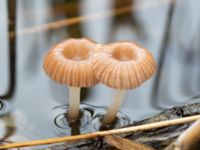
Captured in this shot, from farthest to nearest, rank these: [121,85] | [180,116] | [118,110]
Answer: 1. [118,110]
2. [180,116]
3. [121,85]

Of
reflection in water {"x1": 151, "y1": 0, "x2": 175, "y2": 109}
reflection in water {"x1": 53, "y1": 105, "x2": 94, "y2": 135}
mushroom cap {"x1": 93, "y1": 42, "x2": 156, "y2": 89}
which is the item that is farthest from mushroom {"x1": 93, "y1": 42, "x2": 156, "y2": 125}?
reflection in water {"x1": 151, "y1": 0, "x2": 175, "y2": 109}

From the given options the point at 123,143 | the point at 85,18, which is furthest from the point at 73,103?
the point at 85,18

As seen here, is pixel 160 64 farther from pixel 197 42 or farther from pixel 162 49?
pixel 197 42

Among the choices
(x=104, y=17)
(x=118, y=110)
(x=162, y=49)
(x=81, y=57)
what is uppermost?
(x=104, y=17)

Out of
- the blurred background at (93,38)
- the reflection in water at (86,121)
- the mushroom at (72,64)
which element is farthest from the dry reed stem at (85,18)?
the mushroom at (72,64)

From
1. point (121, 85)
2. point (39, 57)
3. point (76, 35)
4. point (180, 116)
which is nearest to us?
point (121, 85)

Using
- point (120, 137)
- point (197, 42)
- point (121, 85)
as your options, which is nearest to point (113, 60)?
point (121, 85)
